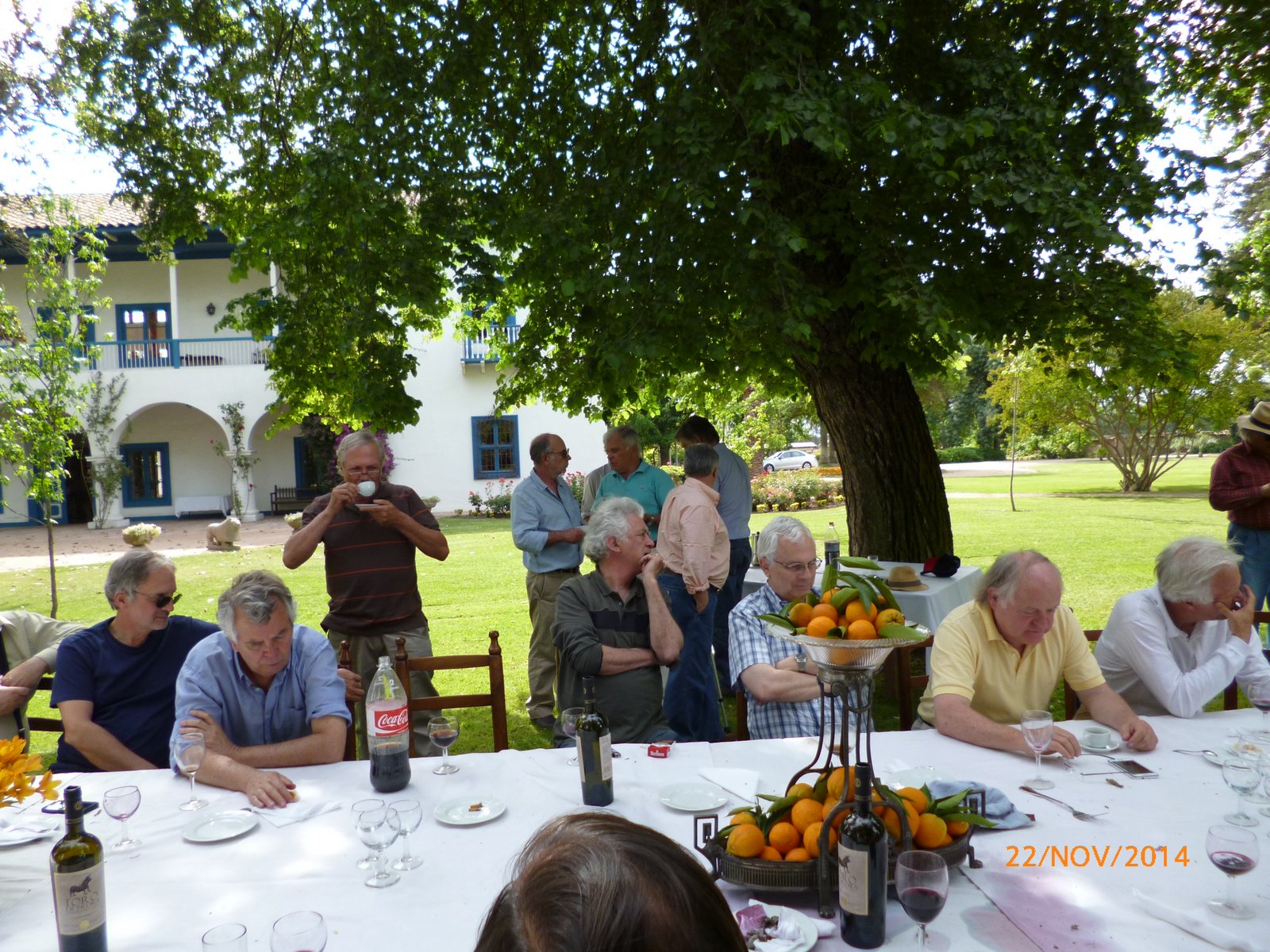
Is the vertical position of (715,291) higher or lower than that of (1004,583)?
higher

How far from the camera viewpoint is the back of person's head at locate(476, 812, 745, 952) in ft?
2.49

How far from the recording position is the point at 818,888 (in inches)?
75.8

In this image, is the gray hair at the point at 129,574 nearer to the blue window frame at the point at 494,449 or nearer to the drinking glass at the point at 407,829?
the drinking glass at the point at 407,829

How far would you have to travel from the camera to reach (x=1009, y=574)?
3234 mm

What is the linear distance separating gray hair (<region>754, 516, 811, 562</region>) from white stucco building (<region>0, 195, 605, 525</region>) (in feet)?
57.4

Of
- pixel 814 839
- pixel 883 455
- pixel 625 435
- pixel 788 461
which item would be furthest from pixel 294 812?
pixel 788 461

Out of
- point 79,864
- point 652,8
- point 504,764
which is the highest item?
point 652,8

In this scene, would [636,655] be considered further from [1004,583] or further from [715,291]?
[715,291]

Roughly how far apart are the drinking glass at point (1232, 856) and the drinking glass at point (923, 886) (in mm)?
686

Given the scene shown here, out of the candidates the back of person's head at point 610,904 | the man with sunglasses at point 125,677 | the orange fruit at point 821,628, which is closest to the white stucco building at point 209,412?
the man with sunglasses at point 125,677

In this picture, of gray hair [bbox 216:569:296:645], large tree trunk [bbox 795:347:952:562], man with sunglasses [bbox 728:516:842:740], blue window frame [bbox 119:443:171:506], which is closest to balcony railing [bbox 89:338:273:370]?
blue window frame [bbox 119:443:171:506]

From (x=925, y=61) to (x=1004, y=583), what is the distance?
3.91m

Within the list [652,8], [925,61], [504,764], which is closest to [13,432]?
[652,8]

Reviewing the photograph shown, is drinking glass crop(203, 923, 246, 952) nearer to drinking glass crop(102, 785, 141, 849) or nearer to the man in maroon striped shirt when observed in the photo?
drinking glass crop(102, 785, 141, 849)
